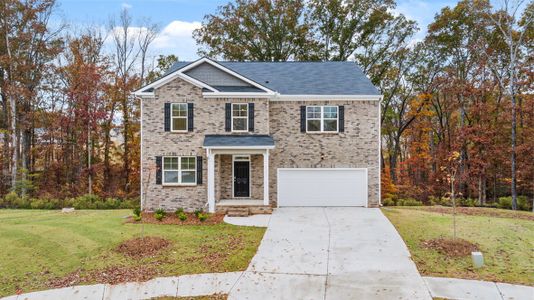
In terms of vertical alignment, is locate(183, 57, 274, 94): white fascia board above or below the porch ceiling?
above

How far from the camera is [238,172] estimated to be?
1675 cm

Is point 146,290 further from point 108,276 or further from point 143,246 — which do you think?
point 143,246

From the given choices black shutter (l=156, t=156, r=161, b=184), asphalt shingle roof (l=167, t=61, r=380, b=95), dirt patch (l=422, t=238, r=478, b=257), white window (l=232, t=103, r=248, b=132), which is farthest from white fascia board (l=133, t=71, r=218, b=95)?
dirt patch (l=422, t=238, r=478, b=257)

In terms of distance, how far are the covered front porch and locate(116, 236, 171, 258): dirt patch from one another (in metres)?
4.58

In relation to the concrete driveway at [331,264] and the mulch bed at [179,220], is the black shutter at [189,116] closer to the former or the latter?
the mulch bed at [179,220]

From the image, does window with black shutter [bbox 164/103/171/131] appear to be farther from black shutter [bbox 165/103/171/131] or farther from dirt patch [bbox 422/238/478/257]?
dirt patch [bbox 422/238/478/257]

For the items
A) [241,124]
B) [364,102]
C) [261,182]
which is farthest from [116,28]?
[364,102]

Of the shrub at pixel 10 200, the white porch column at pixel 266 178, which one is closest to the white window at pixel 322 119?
the white porch column at pixel 266 178

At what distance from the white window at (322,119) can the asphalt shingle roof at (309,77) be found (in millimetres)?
790

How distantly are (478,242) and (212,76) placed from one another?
495 inches

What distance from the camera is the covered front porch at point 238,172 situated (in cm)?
1507

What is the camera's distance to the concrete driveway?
7.64m

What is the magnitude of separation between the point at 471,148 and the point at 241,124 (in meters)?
17.1

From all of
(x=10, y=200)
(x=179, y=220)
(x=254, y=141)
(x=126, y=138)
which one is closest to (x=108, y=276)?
(x=179, y=220)
